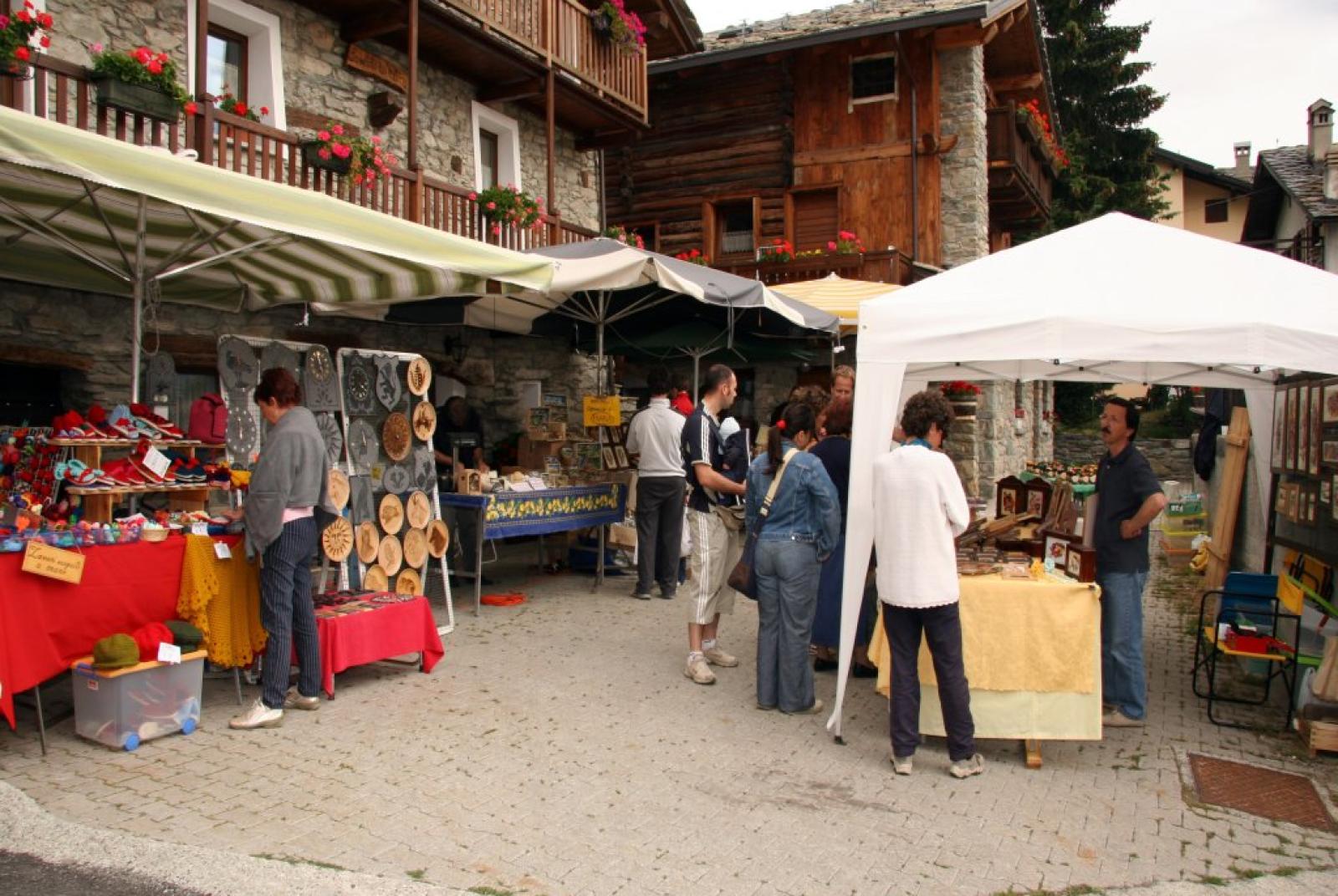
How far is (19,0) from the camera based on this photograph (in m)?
7.11

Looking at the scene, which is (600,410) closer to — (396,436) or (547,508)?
(547,508)

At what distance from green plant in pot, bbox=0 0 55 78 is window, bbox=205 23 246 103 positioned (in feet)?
8.22

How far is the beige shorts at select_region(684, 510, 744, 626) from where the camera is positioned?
552 centimetres

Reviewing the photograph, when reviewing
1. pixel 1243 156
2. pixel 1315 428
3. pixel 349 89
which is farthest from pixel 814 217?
pixel 1243 156

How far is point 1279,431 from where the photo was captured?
21.2 ft

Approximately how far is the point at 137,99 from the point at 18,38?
0.83m

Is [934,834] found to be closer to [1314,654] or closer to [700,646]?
[700,646]

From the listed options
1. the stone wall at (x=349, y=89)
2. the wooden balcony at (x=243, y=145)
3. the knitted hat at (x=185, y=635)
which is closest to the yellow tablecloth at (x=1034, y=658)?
the knitted hat at (x=185, y=635)

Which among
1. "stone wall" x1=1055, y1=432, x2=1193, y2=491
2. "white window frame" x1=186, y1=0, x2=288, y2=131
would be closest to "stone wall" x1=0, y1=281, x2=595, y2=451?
"white window frame" x1=186, y1=0, x2=288, y2=131

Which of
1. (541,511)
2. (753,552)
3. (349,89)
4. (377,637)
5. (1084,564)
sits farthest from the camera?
(349,89)

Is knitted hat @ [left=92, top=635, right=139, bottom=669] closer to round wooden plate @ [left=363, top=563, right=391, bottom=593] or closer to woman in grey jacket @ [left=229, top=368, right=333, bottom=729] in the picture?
woman in grey jacket @ [left=229, top=368, right=333, bottom=729]

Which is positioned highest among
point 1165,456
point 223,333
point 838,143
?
point 838,143

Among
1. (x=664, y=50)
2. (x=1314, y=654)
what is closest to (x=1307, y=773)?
(x=1314, y=654)

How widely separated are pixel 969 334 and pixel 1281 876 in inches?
93.9
